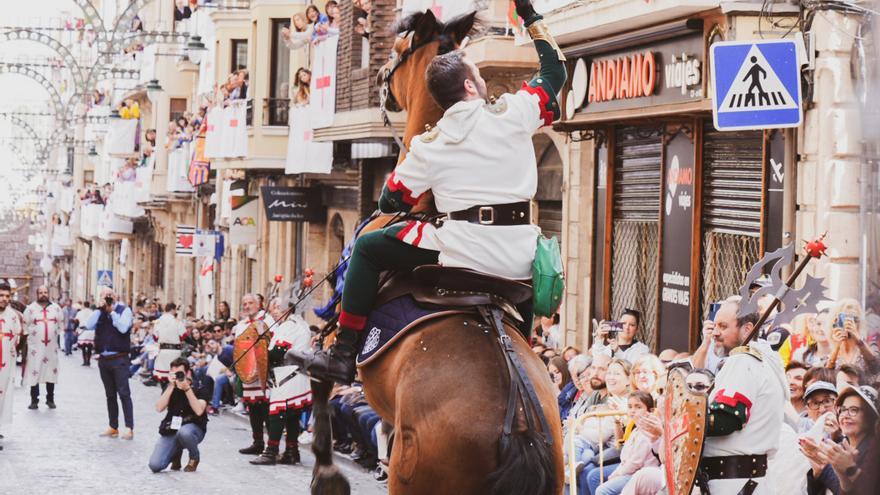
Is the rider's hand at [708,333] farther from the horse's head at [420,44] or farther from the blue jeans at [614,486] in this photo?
the horse's head at [420,44]

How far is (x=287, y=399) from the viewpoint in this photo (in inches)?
749

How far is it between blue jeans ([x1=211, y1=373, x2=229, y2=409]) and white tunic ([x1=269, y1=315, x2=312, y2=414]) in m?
7.65

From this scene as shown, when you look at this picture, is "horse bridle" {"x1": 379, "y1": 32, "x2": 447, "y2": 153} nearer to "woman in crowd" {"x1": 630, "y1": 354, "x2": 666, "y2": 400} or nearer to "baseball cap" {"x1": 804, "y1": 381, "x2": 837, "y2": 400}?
"baseball cap" {"x1": 804, "y1": 381, "x2": 837, "y2": 400}

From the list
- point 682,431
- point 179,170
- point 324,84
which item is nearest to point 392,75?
point 682,431

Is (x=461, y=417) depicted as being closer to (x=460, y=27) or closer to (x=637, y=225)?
(x=460, y=27)

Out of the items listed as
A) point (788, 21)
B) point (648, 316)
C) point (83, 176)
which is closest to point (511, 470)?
point (788, 21)

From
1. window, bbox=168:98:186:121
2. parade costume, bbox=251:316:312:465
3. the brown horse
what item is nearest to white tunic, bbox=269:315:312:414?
parade costume, bbox=251:316:312:465

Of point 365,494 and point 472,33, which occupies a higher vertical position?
point 472,33

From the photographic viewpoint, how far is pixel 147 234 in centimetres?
7319

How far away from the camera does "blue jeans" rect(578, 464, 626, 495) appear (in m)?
12.1

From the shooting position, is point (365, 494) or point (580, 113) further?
point (580, 113)

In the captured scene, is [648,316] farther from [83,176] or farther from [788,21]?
[83,176]

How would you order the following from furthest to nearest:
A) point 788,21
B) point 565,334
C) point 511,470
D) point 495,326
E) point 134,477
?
point 565,334 → point 134,477 → point 788,21 → point 495,326 → point 511,470

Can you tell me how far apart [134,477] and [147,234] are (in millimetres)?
56936
